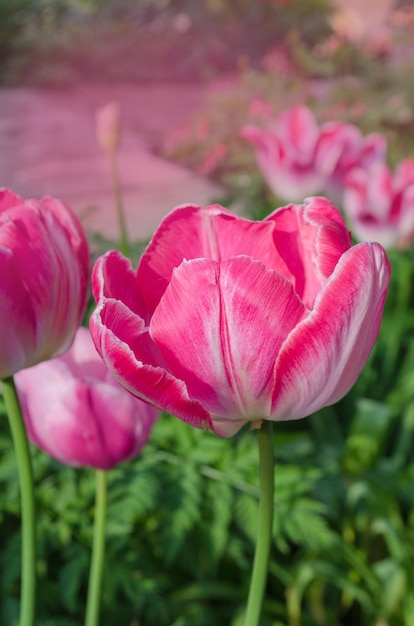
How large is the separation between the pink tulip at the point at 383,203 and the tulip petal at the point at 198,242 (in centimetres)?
116

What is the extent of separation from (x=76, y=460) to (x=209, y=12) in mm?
3702

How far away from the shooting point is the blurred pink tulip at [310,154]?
63.2 inches

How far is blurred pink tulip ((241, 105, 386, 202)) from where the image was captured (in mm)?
1606

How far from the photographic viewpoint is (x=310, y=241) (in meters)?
0.34

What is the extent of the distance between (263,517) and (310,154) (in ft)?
4.59

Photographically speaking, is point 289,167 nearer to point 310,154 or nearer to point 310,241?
point 310,154

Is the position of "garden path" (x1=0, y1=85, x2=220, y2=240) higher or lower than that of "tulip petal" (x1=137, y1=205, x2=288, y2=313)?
lower

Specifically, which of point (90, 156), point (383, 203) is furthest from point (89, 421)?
point (90, 156)

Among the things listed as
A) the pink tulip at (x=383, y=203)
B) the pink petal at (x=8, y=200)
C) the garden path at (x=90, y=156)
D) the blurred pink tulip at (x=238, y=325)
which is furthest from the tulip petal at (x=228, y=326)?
the garden path at (x=90, y=156)

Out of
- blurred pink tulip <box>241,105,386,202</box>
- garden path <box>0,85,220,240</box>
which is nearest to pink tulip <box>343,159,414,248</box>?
blurred pink tulip <box>241,105,386,202</box>

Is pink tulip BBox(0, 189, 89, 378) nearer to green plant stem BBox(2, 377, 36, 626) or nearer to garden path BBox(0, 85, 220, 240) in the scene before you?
green plant stem BBox(2, 377, 36, 626)

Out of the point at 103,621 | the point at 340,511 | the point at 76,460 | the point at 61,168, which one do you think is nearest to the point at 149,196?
the point at 61,168

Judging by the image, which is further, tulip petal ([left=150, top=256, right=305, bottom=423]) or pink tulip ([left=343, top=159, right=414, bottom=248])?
pink tulip ([left=343, top=159, right=414, bottom=248])

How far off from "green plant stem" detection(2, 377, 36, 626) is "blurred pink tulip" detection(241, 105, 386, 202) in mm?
1342
